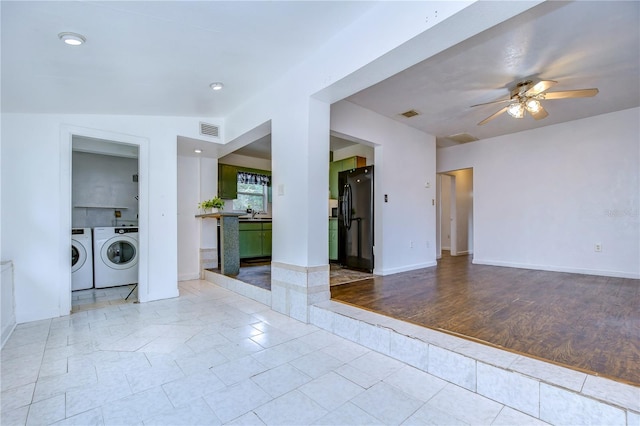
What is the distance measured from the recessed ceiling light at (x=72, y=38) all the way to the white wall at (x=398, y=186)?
2576mm

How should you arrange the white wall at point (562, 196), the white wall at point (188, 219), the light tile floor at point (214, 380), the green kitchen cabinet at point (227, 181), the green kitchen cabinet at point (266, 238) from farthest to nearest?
the green kitchen cabinet at point (266, 238) → the green kitchen cabinet at point (227, 181) → the white wall at point (188, 219) → the white wall at point (562, 196) → the light tile floor at point (214, 380)

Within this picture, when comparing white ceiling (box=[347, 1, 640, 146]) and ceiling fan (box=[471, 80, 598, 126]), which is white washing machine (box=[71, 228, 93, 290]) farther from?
ceiling fan (box=[471, 80, 598, 126])

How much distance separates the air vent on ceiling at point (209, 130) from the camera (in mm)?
4102

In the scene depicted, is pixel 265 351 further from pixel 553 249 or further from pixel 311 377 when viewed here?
pixel 553 249

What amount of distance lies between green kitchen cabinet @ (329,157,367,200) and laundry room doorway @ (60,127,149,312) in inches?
131

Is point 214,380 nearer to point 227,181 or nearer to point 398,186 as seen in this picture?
point 398,186

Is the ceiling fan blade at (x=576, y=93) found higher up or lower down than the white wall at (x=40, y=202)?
higher up

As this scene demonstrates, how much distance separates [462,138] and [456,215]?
2.32m

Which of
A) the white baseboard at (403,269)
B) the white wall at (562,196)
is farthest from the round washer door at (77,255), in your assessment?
the white wall at (562,196)

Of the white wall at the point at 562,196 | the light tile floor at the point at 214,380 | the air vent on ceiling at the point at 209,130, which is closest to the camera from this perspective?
the light tile floor at the point at 214,380

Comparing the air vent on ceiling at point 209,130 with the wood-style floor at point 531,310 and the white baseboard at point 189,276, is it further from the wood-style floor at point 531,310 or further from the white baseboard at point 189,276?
the wood-style floor at point 531,310

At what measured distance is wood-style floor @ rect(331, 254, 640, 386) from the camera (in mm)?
1822

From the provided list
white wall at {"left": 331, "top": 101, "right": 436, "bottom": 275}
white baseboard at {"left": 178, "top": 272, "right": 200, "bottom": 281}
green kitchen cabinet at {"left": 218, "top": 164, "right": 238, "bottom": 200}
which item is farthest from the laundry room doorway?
white wall at {"left": 331, "top": 101, "right": 436, "bottom": 275}

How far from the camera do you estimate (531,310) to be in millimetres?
→ 2672
